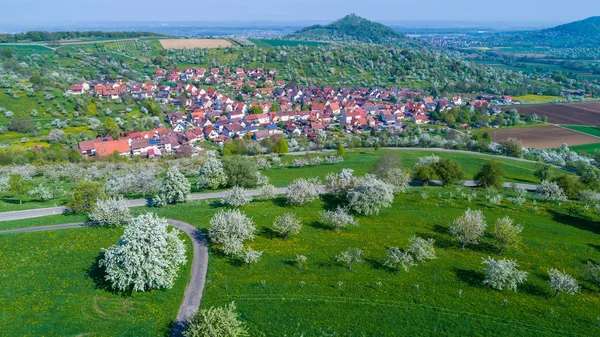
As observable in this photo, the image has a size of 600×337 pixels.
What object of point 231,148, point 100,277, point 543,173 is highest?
point 100,277

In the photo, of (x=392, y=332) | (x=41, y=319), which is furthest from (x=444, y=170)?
(x=41, y=319)

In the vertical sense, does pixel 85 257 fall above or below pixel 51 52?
below

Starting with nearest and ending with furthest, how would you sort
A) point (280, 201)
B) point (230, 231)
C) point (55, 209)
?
1. point (230, 231)
2. point (55, 209)
3. point (280, 201)

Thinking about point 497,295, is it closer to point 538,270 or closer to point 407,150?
point 538,270

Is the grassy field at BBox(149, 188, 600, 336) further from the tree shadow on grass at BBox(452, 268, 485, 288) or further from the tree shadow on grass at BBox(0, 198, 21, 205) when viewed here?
the tree shadow on grass at BBox(0, 198, 21, 205)

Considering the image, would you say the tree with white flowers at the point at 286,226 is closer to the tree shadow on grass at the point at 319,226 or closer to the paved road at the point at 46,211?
the tree shadow on grass at the point at 319,226

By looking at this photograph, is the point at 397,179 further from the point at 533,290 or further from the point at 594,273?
the point at 594,273

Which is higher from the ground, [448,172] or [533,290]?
[448,172]

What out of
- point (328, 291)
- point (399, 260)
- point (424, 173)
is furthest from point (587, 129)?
point (328, 291)
